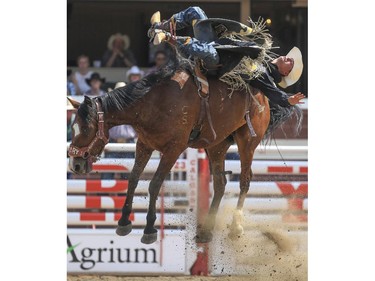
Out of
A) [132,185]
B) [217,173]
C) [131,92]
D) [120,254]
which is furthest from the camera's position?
[120,254]

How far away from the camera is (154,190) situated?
8938 mm

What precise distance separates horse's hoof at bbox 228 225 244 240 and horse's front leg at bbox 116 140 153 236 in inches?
45.8

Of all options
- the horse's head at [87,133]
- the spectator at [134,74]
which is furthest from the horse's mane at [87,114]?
the spectator at [134,74]

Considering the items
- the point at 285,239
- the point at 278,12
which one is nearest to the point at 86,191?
the point at 285,239

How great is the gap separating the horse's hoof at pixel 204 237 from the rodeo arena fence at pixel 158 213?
3.72 ft

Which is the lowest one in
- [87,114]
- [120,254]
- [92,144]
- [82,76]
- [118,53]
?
[120,254]

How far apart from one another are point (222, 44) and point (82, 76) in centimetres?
406

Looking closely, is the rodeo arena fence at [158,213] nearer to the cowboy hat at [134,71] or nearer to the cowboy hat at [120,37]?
the cowboy hat at [134,71]

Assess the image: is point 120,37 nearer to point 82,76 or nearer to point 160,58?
point 160,58

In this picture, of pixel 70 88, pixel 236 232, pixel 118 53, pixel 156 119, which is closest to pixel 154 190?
pixel 156 119

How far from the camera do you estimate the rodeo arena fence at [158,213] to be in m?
11.2

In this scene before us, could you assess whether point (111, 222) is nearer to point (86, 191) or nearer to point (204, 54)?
point (86, 191)

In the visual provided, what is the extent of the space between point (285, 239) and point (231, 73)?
7.26 ft

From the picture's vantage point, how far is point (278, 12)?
46.4 feet
